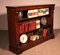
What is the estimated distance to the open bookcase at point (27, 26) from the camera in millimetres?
2488

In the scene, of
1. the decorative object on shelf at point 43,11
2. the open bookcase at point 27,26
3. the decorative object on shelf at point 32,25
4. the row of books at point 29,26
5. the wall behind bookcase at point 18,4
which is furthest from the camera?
the wall behind bookcase at point 18,4

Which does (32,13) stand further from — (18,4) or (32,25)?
(18,4)

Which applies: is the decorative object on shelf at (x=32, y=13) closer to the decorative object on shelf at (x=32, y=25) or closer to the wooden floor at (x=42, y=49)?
the decorative object on shelf at (x=32, y=25)

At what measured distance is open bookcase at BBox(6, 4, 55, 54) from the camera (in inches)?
98.0

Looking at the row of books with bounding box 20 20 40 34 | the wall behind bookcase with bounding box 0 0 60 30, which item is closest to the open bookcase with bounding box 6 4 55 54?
the row of books with bounding box 20 20 40 34

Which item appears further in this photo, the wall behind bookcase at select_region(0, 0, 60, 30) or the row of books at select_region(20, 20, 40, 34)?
the wall behind bookcase at select_region(0, 0, 60, 30)

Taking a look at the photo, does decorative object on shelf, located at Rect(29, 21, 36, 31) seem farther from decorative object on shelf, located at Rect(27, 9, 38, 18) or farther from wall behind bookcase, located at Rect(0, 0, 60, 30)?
wall behind bookcase, located at Rect(0, 0, 60, 30)

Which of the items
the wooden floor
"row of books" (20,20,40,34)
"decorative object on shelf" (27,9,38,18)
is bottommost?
the wooden floor

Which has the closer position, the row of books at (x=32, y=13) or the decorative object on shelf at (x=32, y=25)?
the row of books at (x=32, y=13)

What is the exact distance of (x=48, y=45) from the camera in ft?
9.74

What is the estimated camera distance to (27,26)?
283 centimetres

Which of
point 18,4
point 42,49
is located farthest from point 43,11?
point 18,4

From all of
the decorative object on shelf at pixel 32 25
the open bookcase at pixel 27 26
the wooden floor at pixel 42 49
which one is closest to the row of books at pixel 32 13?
the open bookcase at pixel 27 26

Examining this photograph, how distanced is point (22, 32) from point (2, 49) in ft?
2.02
